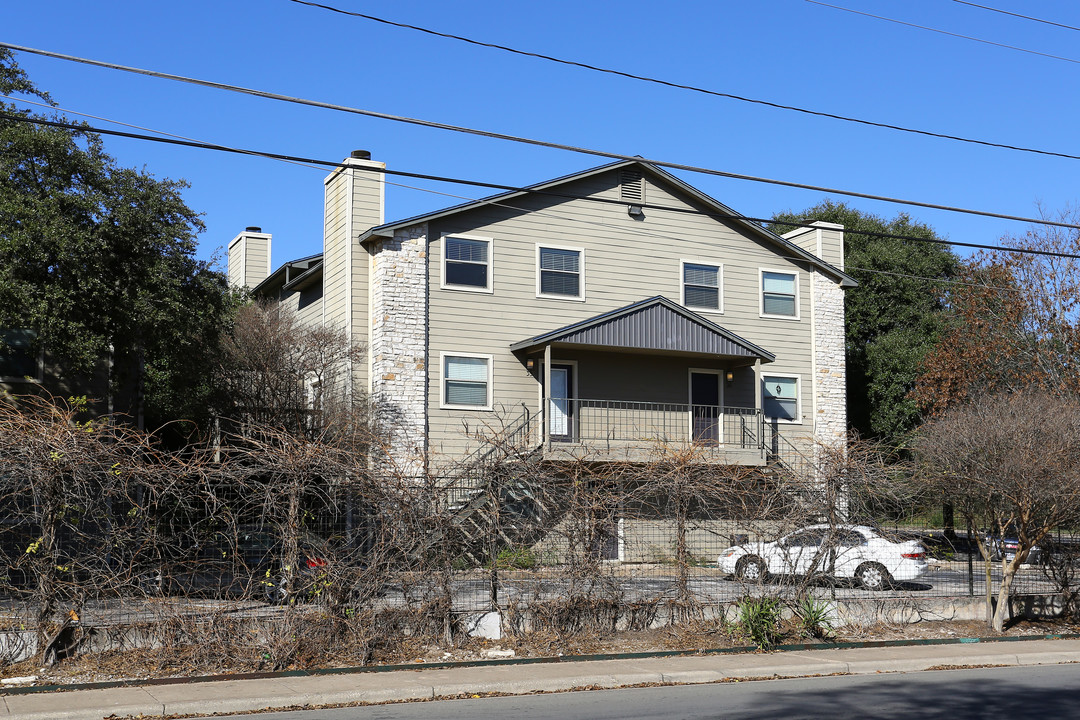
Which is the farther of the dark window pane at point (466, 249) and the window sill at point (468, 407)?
the dark window pane at point (466, 249)

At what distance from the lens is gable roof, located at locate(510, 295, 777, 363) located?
23.9 metres

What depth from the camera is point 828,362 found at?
28156 millimetres

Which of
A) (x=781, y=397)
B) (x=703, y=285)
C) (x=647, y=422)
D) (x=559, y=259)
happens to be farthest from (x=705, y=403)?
(x=559, y=259)

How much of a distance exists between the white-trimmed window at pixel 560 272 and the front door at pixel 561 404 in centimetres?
186

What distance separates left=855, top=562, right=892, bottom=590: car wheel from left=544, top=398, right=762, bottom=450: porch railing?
333 inches

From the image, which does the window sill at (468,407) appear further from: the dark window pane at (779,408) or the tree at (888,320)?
the tree at (888,320)

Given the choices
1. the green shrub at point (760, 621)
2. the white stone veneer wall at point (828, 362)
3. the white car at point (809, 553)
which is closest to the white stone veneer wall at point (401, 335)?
the white car at point (809, 553)

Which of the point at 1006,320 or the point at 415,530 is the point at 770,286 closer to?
the point at 1006,320

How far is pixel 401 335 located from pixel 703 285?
8.47 meters

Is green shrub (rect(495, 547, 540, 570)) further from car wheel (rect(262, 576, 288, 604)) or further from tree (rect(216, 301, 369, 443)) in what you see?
tree (rect(216, 301, 369, 443))

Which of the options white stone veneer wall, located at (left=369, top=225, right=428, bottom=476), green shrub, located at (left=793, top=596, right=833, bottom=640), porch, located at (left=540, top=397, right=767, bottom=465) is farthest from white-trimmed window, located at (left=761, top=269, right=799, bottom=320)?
green shrub, located at (left=793, top=596, right=833, bottom=640)

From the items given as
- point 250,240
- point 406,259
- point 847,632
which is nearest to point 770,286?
point 406,259

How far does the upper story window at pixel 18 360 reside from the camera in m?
19.7

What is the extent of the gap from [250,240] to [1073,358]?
25242 mm
